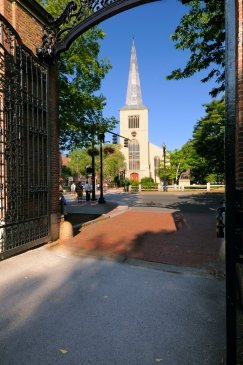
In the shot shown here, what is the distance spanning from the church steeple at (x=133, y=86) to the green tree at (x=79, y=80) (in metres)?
65.0

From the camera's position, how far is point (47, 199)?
25.2 feet

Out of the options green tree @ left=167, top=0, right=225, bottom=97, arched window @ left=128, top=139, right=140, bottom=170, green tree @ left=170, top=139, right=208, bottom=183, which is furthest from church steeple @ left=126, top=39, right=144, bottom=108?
green tree @ left=167, top=0, right=225, bottom=97

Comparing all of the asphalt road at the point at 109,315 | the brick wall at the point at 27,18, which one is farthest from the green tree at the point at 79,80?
the asphalt road at the point at 109,315

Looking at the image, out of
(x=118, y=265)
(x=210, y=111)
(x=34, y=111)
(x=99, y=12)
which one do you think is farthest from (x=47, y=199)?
(x=210, y=111)

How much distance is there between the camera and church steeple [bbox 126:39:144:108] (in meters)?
78.6

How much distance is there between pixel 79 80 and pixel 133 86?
6907cm

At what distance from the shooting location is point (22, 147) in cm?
705

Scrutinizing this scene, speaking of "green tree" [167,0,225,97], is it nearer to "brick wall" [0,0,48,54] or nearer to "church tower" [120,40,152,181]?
"brick wall" [0,0,48,54]

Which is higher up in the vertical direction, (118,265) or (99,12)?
(99,12)

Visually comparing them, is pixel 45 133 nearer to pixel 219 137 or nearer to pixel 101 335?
pixel 101 335

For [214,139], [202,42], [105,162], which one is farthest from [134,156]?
[202,42]

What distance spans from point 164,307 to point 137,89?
79.5 meters

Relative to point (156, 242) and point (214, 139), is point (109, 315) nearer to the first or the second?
point (156, 242)

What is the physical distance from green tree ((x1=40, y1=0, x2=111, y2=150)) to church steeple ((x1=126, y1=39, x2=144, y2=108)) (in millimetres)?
64985
